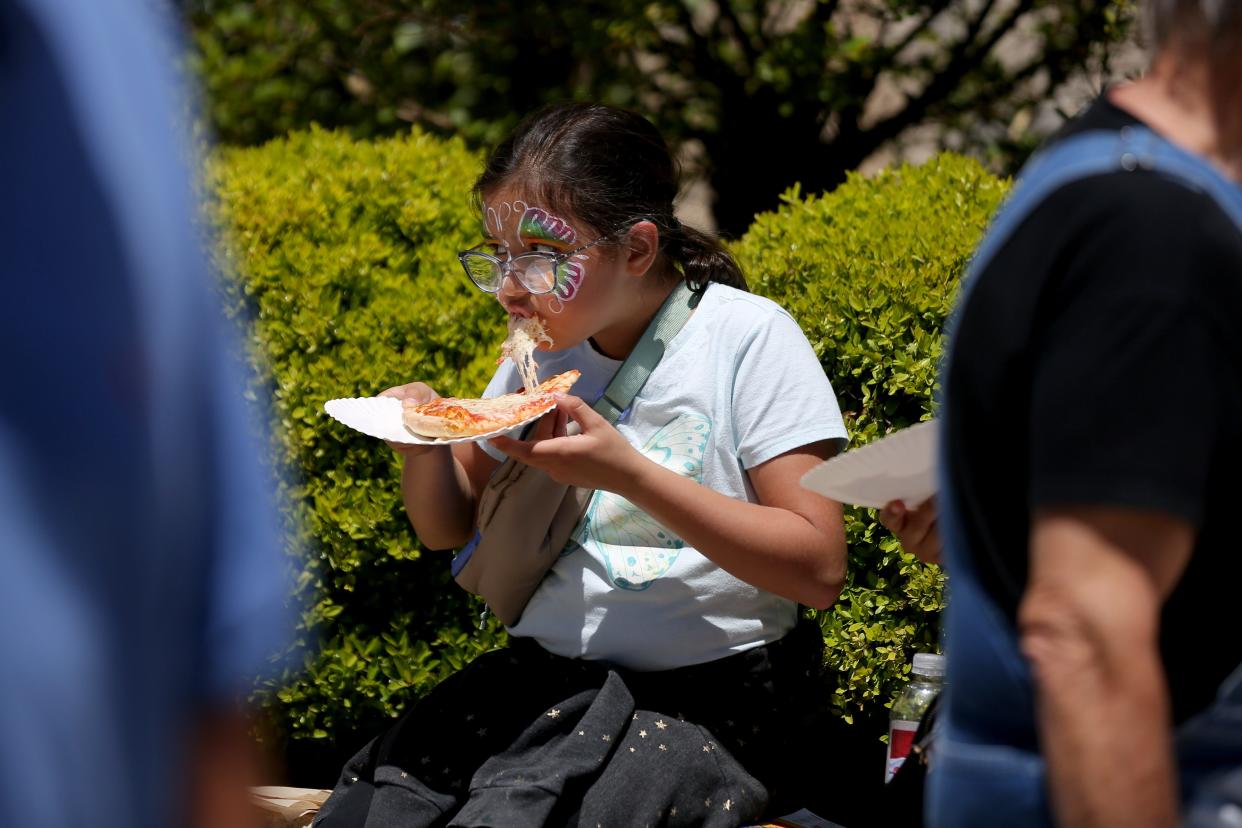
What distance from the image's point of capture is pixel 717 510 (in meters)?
2.33

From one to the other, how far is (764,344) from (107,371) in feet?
5.41

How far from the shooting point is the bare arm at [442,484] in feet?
8.86

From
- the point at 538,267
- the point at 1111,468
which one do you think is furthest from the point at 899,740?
the point at 1111,468

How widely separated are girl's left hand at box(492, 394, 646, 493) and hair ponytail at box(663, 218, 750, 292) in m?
0.46

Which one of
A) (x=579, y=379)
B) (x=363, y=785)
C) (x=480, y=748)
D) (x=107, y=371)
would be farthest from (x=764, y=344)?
(x=107, y=371)

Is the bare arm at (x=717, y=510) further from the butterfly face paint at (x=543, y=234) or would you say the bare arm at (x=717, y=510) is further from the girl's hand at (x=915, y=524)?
the girl's hand at (x=915, y=524)

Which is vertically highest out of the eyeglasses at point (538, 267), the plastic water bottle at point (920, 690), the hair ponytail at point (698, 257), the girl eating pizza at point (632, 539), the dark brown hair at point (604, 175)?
the dark brown hair at point (604, 175)

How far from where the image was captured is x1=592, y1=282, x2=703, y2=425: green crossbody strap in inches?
102

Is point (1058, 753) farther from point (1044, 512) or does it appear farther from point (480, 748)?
point (480, 748)

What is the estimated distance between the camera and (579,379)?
2738 mm

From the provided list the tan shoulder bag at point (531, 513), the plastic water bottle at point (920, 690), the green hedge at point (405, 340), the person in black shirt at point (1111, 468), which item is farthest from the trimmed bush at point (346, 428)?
the person in black shirt at point (1111, 468)

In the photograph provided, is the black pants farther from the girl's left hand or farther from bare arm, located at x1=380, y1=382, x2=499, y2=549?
the girl's left hand

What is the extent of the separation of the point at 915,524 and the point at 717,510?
451 millimetres

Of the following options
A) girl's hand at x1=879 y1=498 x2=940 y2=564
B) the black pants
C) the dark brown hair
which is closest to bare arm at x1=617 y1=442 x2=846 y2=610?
the black pants
